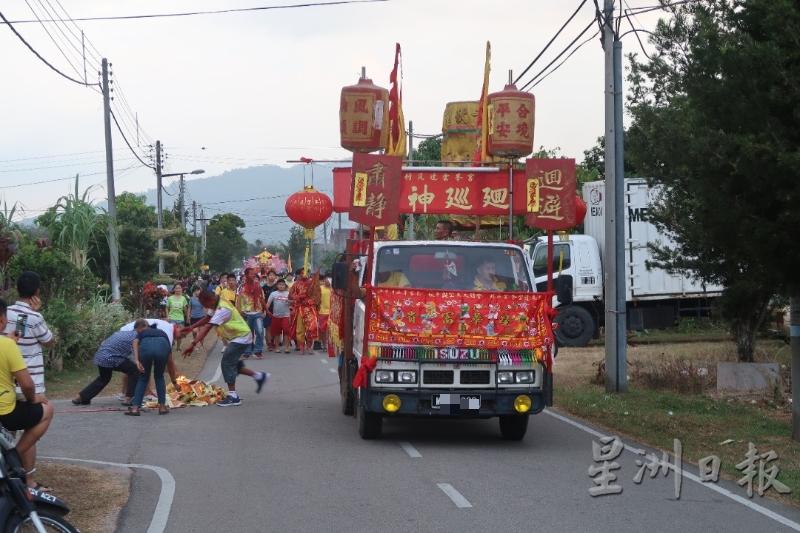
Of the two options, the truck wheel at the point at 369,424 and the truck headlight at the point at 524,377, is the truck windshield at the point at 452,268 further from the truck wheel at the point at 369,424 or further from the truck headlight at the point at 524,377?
the truck wheel at the point at 369,424

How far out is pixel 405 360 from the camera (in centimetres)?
1162

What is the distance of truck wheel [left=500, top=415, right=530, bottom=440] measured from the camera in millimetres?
12352

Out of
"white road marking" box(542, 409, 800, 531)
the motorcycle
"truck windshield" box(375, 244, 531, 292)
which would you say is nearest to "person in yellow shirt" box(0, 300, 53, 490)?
the motorcycle

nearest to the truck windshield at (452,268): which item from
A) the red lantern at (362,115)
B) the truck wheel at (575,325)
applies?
the red lantern at (362,115)

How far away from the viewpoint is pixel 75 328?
65.7ft

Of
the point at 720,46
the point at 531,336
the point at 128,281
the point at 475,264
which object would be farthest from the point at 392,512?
the point at 128,281

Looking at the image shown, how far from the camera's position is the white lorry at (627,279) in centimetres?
2597

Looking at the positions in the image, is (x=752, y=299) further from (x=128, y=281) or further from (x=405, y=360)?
(x=128, y=281)

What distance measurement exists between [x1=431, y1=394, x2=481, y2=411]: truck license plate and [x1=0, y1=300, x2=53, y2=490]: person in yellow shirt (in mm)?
4605

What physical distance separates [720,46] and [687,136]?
2.42m

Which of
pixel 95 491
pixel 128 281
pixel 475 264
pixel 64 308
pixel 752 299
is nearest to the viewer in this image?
pixel 95 491

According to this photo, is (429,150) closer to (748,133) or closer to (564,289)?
(564,289)

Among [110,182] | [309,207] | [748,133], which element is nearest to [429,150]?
[110,182]

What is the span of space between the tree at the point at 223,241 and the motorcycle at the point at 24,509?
87044 millimetres
